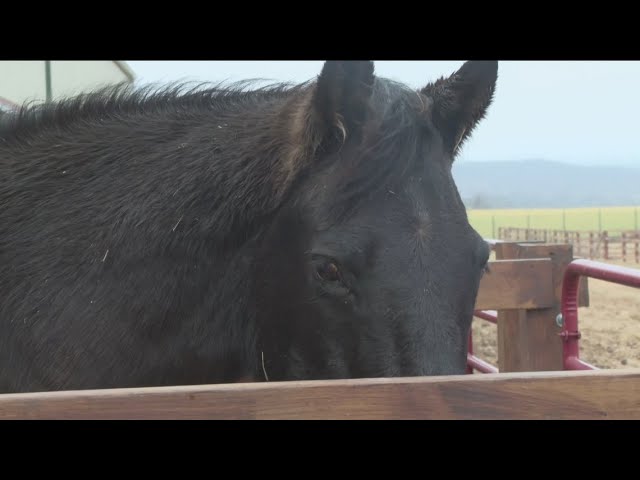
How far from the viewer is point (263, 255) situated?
230 cm

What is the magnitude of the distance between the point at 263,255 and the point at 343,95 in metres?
0.70

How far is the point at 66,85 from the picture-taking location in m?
8.70

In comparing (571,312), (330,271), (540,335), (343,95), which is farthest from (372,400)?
(540,335)

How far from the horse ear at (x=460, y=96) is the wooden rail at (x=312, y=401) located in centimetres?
156

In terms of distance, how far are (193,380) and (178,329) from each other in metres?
0.21

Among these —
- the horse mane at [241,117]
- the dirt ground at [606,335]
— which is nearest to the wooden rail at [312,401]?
the horse mane at [241,117]

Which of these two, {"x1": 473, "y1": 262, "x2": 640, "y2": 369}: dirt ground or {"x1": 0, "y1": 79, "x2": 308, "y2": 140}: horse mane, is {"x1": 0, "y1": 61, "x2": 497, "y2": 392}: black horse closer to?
{"x1": 0, "y1": 79, "x2": 308, "y2": 140}: horse mane

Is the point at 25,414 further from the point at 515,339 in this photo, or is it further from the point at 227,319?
the point at 515,339

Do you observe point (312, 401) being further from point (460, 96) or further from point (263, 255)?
point (460, 96)

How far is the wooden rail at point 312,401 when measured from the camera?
3.91 ft

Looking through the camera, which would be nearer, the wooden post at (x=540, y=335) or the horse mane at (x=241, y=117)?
the horse mane at (x=241, y=117)

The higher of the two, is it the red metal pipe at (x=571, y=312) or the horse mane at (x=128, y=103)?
the horse mane at (x=128, y=103)

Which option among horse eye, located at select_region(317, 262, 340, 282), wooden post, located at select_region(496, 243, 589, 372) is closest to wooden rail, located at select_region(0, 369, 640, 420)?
horse eye, located at select_region(317, 262, 340, 282)

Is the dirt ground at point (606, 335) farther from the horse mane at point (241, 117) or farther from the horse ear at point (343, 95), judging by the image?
the horse ear at point (343, 95)
